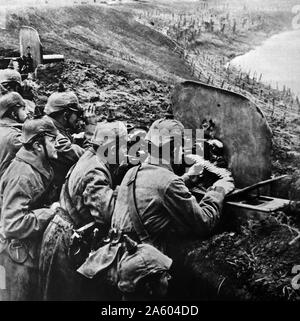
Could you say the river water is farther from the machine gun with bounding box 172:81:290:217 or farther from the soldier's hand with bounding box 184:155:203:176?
the soldier's hand with bounding box 184:155:203:176

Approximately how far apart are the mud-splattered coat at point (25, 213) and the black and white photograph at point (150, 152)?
1 cm

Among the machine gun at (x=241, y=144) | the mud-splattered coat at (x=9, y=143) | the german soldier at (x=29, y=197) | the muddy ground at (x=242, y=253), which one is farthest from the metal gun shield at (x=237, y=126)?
the mud-splattered coat at (x=9, y=143)

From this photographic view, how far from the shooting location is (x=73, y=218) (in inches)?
209

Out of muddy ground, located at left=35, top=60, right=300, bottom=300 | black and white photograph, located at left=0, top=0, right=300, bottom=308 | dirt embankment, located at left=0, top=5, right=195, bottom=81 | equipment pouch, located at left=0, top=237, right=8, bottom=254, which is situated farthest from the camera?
equipment pouch, located at left=0, top=237, right=8, bottom=254

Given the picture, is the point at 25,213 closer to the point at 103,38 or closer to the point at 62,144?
the point at 62,144

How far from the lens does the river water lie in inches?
192

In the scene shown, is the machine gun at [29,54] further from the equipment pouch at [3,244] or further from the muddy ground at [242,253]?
the equipment pouch at [3,244]

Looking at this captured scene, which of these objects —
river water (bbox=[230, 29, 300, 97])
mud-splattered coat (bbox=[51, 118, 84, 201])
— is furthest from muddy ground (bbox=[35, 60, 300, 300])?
mud-splattered coat (bbox=[51, 118, 84, 201])

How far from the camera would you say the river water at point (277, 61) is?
4.87m

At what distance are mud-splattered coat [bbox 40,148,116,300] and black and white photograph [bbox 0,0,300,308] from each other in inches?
0.5

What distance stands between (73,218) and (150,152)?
3.20ft

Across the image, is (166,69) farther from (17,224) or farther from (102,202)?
(17,224)

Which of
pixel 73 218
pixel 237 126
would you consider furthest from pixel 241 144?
pixel 73 218
